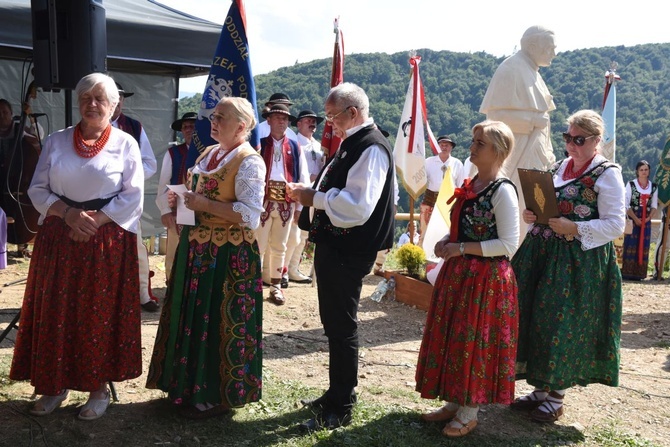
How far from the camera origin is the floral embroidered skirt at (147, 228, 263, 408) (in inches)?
146

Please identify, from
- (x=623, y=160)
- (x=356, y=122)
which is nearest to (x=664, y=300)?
(x=356, y=122)

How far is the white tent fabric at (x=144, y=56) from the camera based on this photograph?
20.2 feet

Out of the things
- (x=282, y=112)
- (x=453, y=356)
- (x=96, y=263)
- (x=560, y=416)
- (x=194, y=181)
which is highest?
(x=282, y=112)

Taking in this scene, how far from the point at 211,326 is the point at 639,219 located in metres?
9.65

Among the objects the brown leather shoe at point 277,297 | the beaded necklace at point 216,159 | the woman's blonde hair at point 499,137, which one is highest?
the woman's blonde hair at point 499,137

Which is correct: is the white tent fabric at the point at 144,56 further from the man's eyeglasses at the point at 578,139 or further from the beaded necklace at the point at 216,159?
the man's eyeglasses at the point at 578,139

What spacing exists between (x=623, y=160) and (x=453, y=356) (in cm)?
3253

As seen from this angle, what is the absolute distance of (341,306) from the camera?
3699 mm

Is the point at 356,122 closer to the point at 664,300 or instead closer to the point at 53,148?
the point at 53,148

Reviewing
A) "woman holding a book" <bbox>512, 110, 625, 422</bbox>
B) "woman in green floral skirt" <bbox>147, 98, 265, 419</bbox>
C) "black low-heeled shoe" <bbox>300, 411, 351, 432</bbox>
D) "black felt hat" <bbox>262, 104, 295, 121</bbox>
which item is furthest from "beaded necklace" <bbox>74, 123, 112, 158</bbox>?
"black felt hat" <bbox>262, 104, 295, 121</bbox>

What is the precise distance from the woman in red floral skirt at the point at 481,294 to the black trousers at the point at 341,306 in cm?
46

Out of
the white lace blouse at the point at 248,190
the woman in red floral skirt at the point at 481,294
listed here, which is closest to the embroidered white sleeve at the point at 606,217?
the woman in red floral skirt at the point at 481,294

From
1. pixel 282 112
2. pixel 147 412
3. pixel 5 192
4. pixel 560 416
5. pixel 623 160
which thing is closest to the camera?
pixel 147 412

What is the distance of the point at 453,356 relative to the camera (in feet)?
12.1
